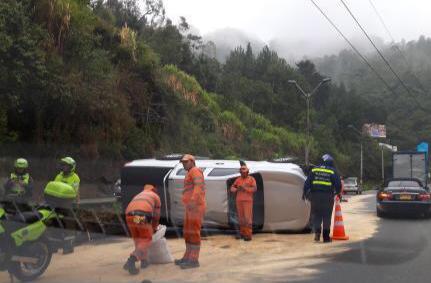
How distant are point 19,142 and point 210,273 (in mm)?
16507

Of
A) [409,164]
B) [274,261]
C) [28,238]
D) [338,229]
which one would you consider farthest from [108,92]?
[28,238]

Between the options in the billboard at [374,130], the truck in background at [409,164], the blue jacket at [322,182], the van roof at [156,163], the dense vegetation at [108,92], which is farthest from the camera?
the billboard at [374,130]

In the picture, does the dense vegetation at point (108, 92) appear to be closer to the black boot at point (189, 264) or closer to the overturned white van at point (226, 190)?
the overturned white van at point (226, 190)

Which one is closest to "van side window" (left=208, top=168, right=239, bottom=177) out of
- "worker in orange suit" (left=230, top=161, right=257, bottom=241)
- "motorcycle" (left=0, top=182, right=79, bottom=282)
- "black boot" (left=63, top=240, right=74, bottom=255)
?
"worker in orange suit" (left=230, top=161, right=257, bottom=241)

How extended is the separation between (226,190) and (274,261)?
296cm

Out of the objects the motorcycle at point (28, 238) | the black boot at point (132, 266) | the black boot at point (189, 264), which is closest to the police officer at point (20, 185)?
the motorcycle at point (28, 238)

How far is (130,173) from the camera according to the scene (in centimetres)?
1291

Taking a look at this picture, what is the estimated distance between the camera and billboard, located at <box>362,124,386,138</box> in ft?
302

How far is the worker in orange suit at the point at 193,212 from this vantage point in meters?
9.09

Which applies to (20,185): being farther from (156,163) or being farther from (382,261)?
(382,261)

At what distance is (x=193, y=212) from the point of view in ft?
30.2

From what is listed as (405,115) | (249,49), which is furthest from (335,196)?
(249,49)

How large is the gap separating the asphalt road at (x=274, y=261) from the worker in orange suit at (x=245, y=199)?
12.9 inches

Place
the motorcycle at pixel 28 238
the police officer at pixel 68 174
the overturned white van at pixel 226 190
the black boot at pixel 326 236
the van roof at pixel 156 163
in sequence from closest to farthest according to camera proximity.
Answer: the motorcycle at pixel 28 238, the police officer at pixel 68 174, the black boot at pixel 326 236, the overturned white van at pixel 226 190, the van roof at pixel 156 163
